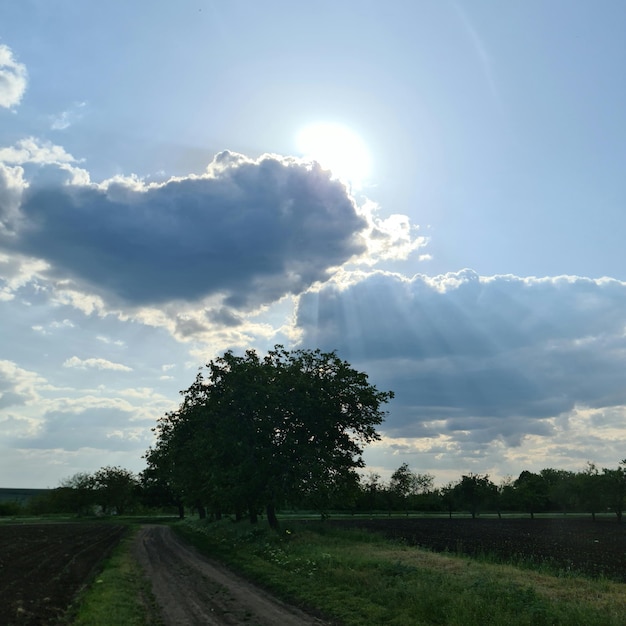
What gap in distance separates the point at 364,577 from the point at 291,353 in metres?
30.0

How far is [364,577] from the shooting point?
70.4ft

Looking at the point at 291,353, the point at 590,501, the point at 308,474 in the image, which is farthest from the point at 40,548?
the point at 590,501

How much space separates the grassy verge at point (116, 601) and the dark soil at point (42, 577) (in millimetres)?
692

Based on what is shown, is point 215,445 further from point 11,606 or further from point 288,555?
point 11,606

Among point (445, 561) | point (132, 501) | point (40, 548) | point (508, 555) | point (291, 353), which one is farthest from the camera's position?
point (132, 501)

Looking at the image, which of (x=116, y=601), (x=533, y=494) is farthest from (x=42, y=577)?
(x=533, y=494)

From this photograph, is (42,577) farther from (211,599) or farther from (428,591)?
(428,591)

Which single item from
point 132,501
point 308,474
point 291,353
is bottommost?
point 132,501

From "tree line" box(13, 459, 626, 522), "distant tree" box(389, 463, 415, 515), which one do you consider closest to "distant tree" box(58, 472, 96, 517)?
"tree line" box(13, 459, 626, 522)

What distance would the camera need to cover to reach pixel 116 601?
62.3 ft

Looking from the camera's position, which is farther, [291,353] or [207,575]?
[291,353]

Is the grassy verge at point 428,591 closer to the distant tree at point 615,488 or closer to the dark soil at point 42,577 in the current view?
the dark soil at point 42,577

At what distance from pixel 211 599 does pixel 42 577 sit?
11.3 m

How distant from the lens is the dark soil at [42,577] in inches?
698
